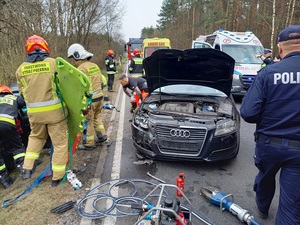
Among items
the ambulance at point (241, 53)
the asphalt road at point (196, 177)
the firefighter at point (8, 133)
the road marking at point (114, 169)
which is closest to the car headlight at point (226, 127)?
the asphalt road at point (196, 177)

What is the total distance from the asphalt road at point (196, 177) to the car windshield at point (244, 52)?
5.44m

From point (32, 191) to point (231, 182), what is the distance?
2796mm

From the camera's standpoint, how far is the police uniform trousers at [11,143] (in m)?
3.64

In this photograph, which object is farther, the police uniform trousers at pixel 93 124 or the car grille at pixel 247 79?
the car grille at pixel 247 79

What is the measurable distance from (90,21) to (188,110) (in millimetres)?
18150

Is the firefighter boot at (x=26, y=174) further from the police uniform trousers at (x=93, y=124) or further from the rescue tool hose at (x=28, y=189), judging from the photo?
the police uniform trousers at (x=93, y=124)

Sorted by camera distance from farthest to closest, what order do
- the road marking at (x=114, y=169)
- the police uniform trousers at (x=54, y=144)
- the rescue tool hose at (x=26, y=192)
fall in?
the police uniform trousers at (x=54, y=144), the rescue tool hose at (x=26, y=192), the road marking at (x=114, y=169)

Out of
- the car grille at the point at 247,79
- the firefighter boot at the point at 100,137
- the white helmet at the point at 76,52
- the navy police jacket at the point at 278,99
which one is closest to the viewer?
the navy police jacket at the point at 278,99

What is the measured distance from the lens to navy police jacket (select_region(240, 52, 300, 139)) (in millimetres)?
1979

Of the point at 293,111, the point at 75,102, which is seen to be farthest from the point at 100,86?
the point at 293,111

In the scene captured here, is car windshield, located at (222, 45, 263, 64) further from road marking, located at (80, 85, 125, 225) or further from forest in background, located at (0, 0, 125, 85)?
forest in background, located at (0, 0, 125, 85)

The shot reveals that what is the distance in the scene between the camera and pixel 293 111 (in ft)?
6.58

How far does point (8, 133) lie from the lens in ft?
12.1

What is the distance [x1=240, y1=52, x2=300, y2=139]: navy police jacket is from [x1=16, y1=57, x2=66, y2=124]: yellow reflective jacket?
250cm
